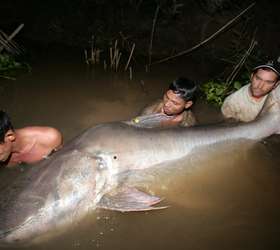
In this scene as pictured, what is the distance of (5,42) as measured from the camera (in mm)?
6395

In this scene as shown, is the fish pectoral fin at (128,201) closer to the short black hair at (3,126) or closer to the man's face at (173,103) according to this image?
the short black hair at (3,126)

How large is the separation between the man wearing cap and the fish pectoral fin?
92.9 inches

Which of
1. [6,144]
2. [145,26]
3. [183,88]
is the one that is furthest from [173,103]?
[145,26]

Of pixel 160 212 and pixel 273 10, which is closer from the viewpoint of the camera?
pixel 160 212

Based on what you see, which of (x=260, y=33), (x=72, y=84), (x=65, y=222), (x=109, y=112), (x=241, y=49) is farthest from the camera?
(x=260, y=33)

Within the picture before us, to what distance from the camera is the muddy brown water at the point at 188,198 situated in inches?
131

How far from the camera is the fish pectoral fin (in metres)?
3.22

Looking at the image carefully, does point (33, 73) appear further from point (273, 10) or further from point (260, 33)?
point (273, 10)

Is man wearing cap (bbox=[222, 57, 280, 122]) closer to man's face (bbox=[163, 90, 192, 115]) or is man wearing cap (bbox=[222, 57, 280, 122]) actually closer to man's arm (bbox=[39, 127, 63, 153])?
man's face (bbox=[163, 90, 192, 115])

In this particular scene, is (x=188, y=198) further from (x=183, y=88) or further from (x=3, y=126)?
(x=3, y=126)

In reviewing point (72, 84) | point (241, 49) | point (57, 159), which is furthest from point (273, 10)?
point (57, 159)

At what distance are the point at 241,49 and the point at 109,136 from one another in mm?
4817

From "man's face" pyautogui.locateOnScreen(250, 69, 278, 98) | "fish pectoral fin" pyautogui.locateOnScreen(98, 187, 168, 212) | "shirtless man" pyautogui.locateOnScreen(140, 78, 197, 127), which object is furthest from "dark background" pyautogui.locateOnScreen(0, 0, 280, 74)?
"fish pectoral fin" pyautogui.locateOnScreen(98, 187, 168, 212)

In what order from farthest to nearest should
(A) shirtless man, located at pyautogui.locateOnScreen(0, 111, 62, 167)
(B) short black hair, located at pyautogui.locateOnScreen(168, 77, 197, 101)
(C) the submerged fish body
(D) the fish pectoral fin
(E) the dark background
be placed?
(E) the dark background < (B) short black hair, located at pyautogui.locateOnScreen(168, 77, 197, 101) < (A) shirtless man, located at pyautogui.locateOnScreen(0, 111, 62, 167) < (D) the fish pectoral fin < (C) the submerged fish body
